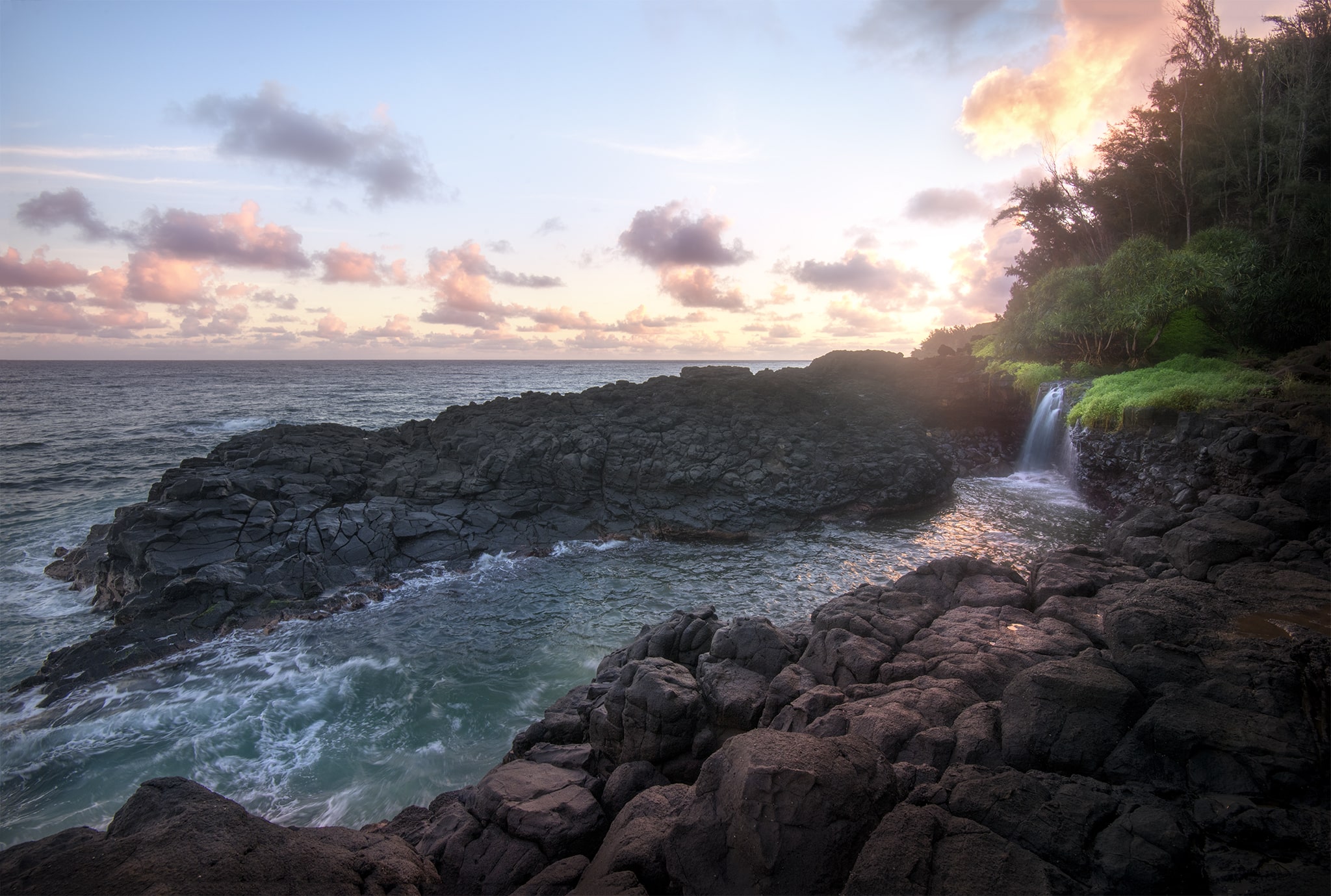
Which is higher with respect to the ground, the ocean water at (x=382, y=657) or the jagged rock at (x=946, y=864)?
the jagged rock at (x=946, y=864)

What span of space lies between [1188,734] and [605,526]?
1774 cm

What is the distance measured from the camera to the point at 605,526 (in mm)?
21875

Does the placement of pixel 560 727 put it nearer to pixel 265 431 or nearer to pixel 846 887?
pixel 846 887

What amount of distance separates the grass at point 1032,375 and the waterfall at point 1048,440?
3.52ft

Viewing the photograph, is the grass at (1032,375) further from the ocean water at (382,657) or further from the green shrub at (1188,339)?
the ocean water at (382,657)

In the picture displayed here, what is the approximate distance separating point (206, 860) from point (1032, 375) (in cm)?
3390

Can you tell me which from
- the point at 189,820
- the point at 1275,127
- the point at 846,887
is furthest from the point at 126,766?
the point at 1275,127

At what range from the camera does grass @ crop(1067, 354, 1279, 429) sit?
61.0ft

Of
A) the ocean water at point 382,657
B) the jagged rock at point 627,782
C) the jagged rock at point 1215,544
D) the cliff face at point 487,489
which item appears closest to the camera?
the jagged rock at point 627,782

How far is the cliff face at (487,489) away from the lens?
15.8m

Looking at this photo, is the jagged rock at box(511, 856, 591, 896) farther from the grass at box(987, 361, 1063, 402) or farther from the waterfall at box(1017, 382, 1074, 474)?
the grass at box(987, 361, 1063, 402)

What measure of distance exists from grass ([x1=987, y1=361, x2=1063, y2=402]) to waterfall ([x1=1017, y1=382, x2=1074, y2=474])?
1.07 metres

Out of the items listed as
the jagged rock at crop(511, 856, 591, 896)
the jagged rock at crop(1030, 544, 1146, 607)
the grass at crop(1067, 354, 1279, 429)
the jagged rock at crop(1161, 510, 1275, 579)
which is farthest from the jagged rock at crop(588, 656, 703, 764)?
the grass at crop(1067, 354, 1279, 429)

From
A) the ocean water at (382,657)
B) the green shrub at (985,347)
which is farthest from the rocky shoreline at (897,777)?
the green shrub at (985,347)
